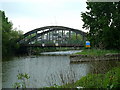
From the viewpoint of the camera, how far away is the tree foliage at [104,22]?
57.9 feet

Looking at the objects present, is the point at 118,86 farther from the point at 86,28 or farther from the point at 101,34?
the point at 86,28

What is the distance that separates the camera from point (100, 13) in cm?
1964

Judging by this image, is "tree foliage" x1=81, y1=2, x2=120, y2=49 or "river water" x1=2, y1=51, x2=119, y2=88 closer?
"river water" x1=2, y1=51, x2=119, y2=88

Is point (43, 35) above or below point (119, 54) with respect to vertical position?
above

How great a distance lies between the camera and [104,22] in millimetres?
17656

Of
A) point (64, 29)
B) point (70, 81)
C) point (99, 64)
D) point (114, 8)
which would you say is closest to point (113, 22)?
point (114, 8)

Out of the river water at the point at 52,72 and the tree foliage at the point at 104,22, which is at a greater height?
the tree foliage at the point at 104,22

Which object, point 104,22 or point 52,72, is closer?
point 52,72

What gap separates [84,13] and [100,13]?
1719 mm

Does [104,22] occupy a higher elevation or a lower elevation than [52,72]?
higher

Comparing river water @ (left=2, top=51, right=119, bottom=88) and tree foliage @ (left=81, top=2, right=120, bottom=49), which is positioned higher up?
tree foliage @ (left=81, top=2, right=120, bottom=49)

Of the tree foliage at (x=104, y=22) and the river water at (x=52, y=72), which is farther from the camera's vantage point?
the tree foliage at (x=104, y=22)

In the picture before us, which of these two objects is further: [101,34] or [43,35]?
[43,35]

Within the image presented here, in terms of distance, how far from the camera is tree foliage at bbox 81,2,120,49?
17656 millimetres
